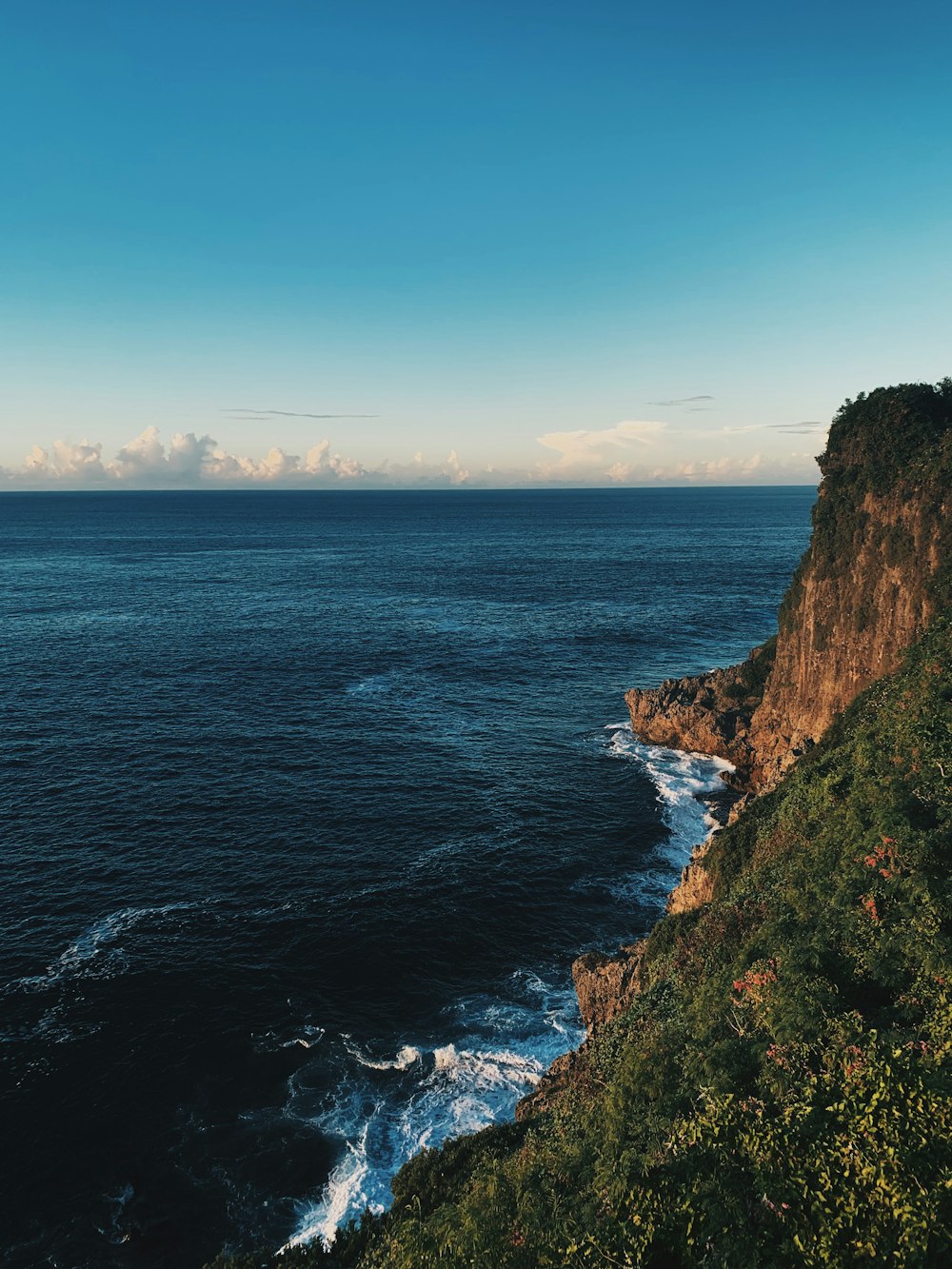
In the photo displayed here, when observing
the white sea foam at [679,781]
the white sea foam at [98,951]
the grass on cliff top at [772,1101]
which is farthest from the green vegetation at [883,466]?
the white sea foam at [98,951]

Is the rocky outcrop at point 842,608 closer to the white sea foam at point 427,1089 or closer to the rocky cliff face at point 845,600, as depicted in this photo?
the rocky cliff face at point 845,600

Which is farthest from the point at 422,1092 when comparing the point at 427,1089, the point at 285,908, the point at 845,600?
the point at 845,600

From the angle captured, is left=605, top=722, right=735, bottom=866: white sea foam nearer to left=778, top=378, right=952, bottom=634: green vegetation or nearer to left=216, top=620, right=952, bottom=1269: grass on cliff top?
left=778, top=378, right=952, bottom=634: green vegetation

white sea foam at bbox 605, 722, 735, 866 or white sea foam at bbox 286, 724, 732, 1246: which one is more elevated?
white sea foam at bbox 605, 722, 735, 866

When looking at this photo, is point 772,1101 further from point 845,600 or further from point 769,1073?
point 845,600

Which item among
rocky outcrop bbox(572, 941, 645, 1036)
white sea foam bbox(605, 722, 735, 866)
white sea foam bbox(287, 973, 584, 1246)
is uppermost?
white sea foam bbox(605, 722, 735, 866)

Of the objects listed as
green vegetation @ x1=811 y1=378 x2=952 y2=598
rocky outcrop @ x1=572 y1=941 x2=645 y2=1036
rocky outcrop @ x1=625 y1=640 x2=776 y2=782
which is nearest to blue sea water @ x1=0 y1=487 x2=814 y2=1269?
rocky outcrop @ x1=572 y1=941 x2=645 y2=1036

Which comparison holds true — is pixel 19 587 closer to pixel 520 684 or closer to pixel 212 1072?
pixel 520 684
